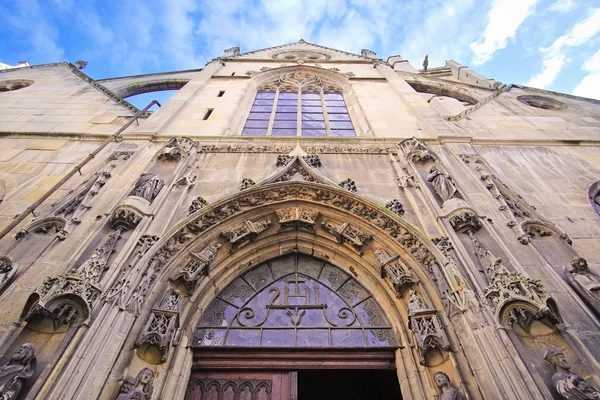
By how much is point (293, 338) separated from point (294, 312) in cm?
44

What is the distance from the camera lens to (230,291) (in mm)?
5582

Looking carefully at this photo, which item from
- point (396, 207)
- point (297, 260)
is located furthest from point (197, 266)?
point (396, 207)

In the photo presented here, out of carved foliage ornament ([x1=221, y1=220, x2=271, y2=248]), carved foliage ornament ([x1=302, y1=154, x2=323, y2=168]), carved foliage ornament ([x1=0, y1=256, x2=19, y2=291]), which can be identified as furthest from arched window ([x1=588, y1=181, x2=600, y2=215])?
carved foliage ornament ([x1=0, y1=256, x2=19, y2=291])

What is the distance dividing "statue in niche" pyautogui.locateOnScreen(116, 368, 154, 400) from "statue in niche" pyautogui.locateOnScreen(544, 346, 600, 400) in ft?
12.9

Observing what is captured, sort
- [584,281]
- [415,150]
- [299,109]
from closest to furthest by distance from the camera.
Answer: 1. [584,281]
2. [415,150]
3. [299,109]

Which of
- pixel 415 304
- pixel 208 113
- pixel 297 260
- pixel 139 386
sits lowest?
pixel 139 386

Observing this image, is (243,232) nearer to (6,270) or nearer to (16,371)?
(6,270)

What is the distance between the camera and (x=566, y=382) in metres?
3.14

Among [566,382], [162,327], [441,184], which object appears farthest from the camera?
[441,184]

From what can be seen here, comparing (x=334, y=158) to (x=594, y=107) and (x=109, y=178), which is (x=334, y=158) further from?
(x=594, y=107)

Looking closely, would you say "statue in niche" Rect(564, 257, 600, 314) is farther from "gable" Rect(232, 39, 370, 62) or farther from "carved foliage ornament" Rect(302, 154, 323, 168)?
"gable" Rect(232, 39, 370, 62)

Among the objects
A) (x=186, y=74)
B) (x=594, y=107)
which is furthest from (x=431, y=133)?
(x=186, y=74)

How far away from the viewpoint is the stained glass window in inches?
194

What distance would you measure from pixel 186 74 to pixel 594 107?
50.2 feet
